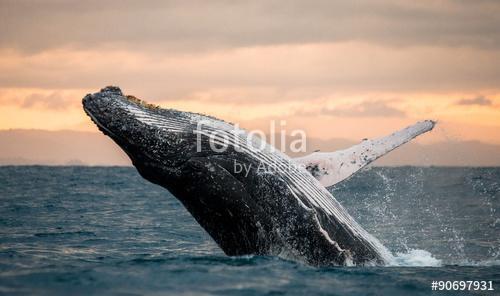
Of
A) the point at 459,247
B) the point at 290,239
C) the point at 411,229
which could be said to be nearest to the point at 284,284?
the point at 290,239

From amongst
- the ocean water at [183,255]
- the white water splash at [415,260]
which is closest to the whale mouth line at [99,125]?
the ocean water at [183,255]

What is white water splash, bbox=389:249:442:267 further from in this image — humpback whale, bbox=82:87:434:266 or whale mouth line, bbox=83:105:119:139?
whale mouth line, bbox=83:105:119:139

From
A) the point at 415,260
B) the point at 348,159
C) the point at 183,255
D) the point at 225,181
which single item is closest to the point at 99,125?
the point at 225,181

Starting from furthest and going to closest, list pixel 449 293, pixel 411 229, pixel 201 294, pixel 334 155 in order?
pixel 411 229 < pixel 334 155 < pixel 449 293 < pixel 201 294

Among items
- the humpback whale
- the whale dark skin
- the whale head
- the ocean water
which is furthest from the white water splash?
the whale head

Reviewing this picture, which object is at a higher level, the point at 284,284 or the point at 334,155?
the point at 334,155

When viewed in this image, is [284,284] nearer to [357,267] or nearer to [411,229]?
[357,267]

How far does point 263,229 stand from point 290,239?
0.39 meters

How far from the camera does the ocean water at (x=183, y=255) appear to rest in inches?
335

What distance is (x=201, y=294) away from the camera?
319 inches

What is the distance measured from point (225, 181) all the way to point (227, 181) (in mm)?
30

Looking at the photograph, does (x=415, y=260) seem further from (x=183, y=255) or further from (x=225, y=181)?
(x=225, y=181)

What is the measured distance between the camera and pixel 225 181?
9.21 metres

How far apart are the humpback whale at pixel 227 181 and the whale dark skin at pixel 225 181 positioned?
13 mm
